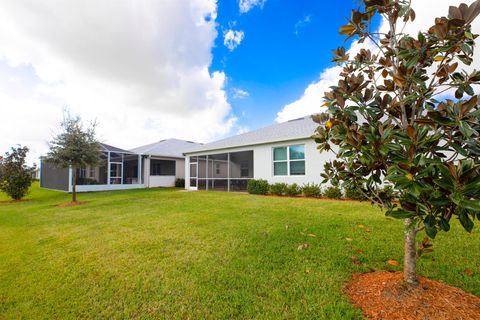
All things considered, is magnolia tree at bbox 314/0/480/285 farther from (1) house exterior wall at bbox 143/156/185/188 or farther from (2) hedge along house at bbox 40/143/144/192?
(1) house exterior wall at bbox 143/156/185/188

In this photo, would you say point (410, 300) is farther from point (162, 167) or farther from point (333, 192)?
point (162, 167)

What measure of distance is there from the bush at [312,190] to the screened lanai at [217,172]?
14.8ft

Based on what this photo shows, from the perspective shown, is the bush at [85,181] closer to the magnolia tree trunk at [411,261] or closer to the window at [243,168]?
the window at [243,168]

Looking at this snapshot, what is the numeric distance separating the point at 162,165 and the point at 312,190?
1569 centimetres

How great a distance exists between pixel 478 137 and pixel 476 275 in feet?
7.53

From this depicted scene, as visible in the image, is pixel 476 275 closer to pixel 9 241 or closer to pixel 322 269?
pixel 322 269

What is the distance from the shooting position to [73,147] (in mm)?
9977

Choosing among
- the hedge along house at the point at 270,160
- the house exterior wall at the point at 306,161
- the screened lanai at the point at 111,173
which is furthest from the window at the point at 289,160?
the screened lanai at the point at 111,173

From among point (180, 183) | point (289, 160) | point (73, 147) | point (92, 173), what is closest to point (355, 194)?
point (289, 160)

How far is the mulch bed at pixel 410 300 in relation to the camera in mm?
1786

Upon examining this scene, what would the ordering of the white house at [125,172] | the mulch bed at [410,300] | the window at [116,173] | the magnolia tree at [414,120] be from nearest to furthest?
the magnolia tree at [414,120] → the mulch bed at [410,300] → the white house at [125,172] → the window at [116,173]

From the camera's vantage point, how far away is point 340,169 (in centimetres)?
245

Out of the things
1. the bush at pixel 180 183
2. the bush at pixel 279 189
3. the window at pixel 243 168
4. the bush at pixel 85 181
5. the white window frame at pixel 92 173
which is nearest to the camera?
the bush at pixel 279 189

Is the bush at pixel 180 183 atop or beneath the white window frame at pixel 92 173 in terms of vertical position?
beneath
